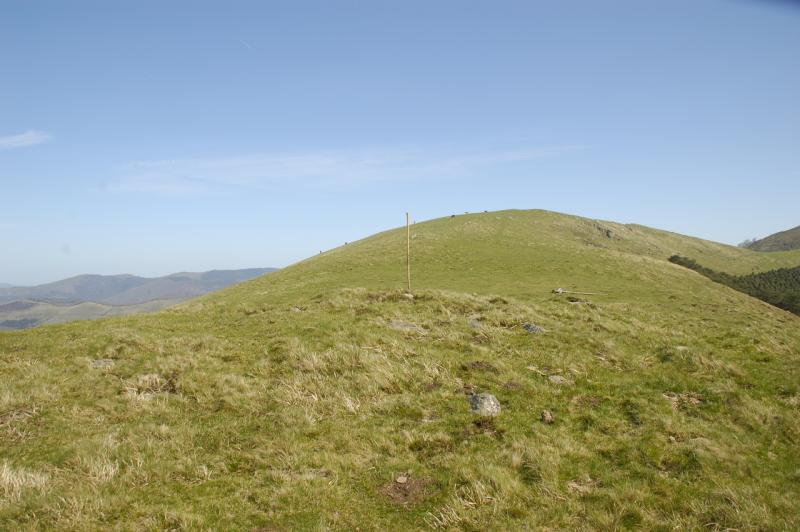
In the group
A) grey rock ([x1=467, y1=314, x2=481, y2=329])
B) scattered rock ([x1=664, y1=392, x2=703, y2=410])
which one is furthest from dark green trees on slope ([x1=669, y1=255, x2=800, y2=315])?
scattered rock ([x1=664, y1=392, x2=703, y2=410])

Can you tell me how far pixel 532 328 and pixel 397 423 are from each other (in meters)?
11.2

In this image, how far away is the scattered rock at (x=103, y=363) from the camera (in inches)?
663

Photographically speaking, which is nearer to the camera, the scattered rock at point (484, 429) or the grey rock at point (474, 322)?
the scattered rock at point (484, 429)

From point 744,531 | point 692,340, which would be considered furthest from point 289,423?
point 692,340

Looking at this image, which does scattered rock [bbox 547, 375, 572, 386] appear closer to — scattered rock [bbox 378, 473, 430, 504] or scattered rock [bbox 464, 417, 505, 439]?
scattered rock [bbox 464, 417, 505, 439]

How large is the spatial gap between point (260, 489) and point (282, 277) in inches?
1930

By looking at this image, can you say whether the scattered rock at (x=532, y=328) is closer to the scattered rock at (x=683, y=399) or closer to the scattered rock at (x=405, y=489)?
the scattered rock at (x=683, y=399)

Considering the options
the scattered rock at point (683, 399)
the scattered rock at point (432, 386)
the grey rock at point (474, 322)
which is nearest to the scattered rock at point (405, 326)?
the grey rock at point (474, 322)

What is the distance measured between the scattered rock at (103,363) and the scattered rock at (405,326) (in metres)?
11.9

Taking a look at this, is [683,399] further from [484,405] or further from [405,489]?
[405,489]

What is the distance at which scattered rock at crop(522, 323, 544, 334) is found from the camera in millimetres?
21109

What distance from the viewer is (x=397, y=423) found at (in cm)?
1252

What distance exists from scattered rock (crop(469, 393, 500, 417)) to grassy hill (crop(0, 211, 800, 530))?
0.99 ft

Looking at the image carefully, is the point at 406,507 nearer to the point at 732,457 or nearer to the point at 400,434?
the point at 400,434
